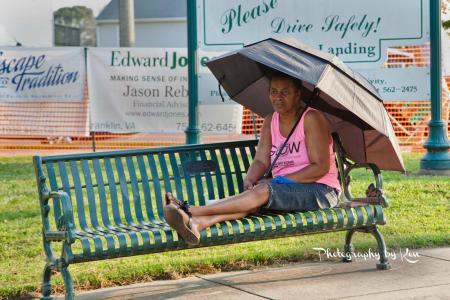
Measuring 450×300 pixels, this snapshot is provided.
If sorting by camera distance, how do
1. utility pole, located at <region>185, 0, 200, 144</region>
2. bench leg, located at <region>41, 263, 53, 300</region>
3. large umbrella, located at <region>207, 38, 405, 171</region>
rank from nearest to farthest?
bench leg, located at <region>41, 263, 53, 300</region>
large umbrella, located at <region>207, 38, 405, 171</region>
utility pole, located at <region>185, 0, 200, 144</region>

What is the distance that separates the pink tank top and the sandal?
1155mm

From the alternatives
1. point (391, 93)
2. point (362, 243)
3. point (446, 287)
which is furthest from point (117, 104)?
point (446, 287)

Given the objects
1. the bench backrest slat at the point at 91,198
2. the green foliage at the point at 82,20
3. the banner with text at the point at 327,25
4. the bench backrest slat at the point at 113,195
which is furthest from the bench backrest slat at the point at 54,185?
the green foliage at the point at 82,20

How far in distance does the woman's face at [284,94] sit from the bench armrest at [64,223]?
1.76 m

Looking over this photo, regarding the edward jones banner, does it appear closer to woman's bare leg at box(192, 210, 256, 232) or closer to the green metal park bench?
the green metal park bench

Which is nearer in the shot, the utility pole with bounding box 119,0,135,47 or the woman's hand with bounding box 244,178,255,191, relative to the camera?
the woman's hand with bounding box 244,178,255,191

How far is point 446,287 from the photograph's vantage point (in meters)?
6.03

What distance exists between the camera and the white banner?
15805 mm

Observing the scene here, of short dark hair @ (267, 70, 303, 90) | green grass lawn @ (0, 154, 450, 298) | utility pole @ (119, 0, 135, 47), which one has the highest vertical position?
utility pole @ (119, 0, 135, 47)

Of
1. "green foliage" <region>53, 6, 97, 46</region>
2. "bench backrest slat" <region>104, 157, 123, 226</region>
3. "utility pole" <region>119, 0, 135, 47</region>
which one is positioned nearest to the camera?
"bench backrest slat" <region>104, 157, 123, 226</region>

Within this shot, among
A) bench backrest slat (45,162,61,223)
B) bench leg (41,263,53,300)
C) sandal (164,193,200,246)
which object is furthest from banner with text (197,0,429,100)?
bench leg (41,263,53,300)

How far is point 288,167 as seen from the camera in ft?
21.7

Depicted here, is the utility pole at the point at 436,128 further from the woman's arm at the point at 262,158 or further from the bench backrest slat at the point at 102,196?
the bench backrest slat at the point at 102,196

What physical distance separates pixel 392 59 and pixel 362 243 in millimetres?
7576
